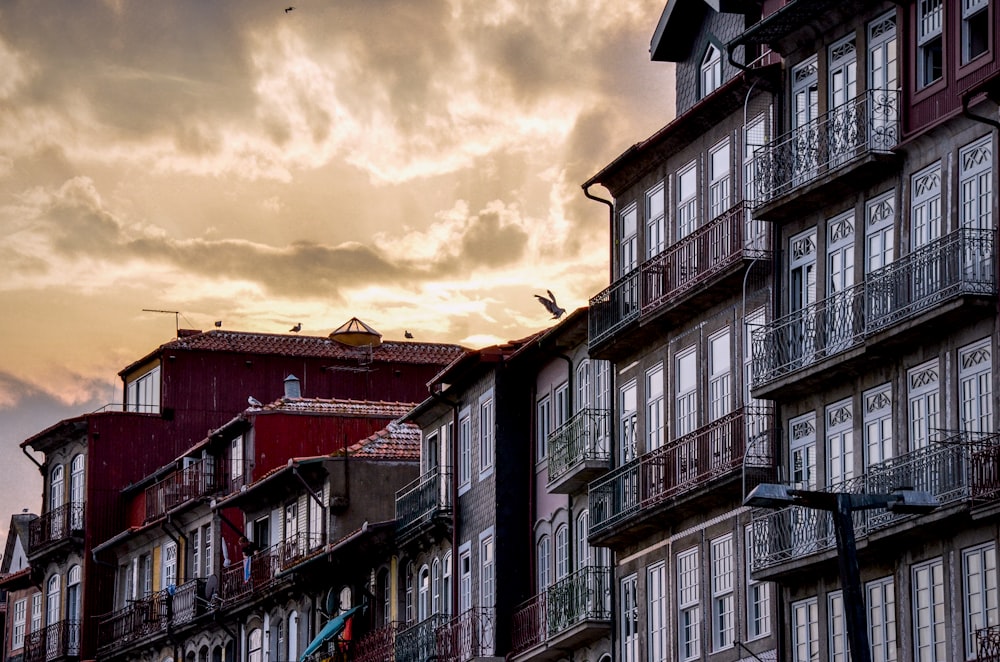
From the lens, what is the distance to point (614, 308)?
166 feet

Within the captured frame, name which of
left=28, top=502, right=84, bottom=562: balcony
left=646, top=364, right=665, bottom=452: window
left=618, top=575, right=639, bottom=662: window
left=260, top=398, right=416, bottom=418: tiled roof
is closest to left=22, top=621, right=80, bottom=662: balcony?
left=28, top=502, right=84, bottom=562: balcony

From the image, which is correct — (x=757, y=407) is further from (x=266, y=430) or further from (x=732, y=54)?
(x=266, y=430)

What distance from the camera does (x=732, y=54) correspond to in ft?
157

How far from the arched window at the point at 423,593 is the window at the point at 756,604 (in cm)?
2003

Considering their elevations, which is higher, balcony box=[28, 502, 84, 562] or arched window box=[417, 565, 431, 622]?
balcony box=[28, 502, 84, 562]

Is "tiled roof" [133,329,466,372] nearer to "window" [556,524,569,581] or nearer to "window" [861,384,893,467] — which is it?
"window" [556,524,569,581]

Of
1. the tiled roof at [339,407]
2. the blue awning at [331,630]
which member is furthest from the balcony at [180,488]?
the blue awning at [331,630]

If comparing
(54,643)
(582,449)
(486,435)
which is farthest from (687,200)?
(54,643)

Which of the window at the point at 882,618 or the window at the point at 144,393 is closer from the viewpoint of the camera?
the window at the point at 882,618

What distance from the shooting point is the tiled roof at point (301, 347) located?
88.0 meters

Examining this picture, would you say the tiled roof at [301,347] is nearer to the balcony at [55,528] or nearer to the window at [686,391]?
the balcony at [55,528]

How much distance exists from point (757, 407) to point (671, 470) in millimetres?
3400

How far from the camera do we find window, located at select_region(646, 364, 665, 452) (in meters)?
49.0

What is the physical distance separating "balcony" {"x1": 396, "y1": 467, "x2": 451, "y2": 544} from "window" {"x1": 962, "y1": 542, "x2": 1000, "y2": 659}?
25.2m
